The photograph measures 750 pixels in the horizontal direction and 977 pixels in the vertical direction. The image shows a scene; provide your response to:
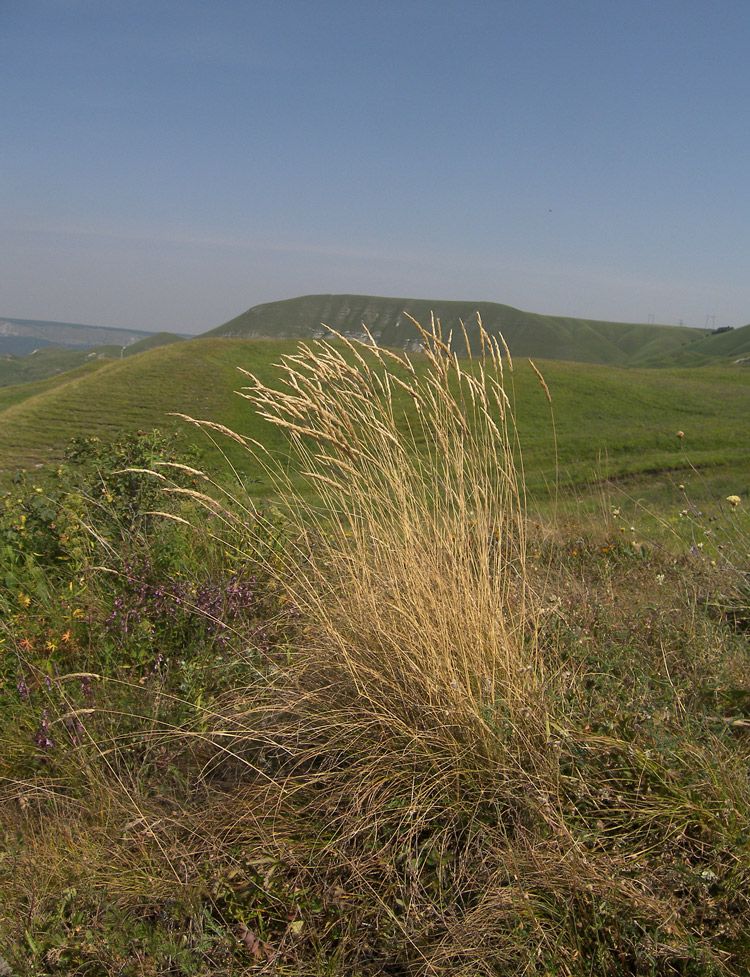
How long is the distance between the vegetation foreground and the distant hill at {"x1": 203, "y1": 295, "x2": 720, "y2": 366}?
124619mm

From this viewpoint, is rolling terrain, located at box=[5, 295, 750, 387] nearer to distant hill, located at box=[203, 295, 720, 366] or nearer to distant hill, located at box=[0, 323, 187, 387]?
distant hill, located at box=[203, 295, 720, 366]

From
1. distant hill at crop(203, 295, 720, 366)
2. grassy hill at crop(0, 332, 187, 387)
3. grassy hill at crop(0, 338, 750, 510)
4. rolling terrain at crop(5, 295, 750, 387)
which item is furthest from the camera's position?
grassy hill at crop(0, 332, 187, 387)

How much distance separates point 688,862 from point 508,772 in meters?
0.51

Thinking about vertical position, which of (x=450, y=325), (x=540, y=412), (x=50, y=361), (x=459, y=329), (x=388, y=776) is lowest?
(x=388, y=776)

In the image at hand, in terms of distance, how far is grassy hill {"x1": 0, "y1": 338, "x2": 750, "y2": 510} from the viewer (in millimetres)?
17531

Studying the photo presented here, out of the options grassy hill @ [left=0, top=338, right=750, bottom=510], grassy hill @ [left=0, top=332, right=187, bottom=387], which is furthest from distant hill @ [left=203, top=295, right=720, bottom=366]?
grassy hill @ [left=0, top=338, right=750, bottom=510]

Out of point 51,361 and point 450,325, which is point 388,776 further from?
point 51,361

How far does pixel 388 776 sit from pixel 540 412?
23332 millimetres

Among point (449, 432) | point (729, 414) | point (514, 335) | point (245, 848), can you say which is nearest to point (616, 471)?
point (729, 414)

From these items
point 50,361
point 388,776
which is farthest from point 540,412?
point 50,361

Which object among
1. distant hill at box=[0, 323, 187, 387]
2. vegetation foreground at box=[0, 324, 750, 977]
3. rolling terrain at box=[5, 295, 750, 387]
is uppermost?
rolling terrain at box=[5, 295, 750, 387]

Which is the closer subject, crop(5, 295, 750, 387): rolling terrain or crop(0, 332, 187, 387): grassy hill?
crop(5, 295, 750, 387): rolling terrain

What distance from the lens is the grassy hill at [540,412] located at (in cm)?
1753

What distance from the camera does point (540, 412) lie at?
24.2 m
